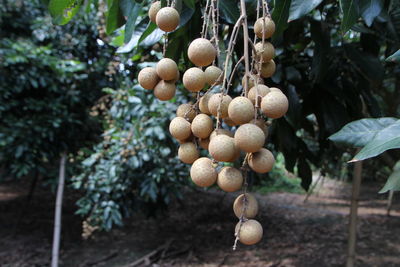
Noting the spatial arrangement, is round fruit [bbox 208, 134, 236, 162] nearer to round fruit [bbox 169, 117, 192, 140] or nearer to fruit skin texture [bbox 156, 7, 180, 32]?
round fruit [bbox 169, 117, 192, 140]

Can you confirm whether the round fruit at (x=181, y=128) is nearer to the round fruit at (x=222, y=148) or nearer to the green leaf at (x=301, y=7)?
the round fruit at (x=222, y=148)

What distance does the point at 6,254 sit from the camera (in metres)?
2.56

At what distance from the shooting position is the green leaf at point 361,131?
1.93 feet

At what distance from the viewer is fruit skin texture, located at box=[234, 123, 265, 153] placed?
1.21 ft

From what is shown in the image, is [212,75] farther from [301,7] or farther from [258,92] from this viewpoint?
[301,7]

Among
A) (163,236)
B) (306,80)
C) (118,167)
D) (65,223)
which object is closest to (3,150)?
(118,167)

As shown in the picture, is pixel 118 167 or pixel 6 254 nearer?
pixel 118 167

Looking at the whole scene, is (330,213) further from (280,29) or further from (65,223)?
(280,29)

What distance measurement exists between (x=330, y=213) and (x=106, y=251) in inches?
104

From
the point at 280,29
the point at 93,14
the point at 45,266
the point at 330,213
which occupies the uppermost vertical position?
the point at 93,14

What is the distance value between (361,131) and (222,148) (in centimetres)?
34

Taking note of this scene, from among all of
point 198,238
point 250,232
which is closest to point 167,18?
point 250,232

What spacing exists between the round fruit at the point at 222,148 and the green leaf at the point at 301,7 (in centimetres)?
29

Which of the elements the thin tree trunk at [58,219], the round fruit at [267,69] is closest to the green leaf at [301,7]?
the round fruit at [267,69]
